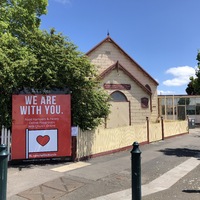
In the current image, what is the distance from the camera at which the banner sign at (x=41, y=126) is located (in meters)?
9.16

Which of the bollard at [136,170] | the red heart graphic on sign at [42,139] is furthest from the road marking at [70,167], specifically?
the bollard at [136,170]

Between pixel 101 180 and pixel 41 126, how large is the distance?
3.10 meters

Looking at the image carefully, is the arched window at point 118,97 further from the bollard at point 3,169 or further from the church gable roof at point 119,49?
the bollard at point 3,169

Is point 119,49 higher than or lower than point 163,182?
higher

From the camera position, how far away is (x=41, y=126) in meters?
9.45

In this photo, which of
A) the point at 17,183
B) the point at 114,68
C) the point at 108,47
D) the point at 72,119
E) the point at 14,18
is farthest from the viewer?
the point at 108,47

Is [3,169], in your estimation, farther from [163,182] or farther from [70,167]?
[70,167]

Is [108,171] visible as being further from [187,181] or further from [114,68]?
[114,68]

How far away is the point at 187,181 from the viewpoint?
300 inches

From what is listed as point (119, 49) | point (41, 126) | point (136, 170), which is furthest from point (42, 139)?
point (119, 49)

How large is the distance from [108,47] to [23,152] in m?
14.0

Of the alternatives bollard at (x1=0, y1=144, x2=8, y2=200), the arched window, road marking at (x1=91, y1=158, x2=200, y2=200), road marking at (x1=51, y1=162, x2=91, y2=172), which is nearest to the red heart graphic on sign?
road marking at (x1=51, y1=162, x2=91, y2=172)

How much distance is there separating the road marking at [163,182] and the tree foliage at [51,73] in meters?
3.51

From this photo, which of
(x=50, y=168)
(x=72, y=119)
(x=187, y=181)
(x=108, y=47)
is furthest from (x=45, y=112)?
(x=108, y=47)
